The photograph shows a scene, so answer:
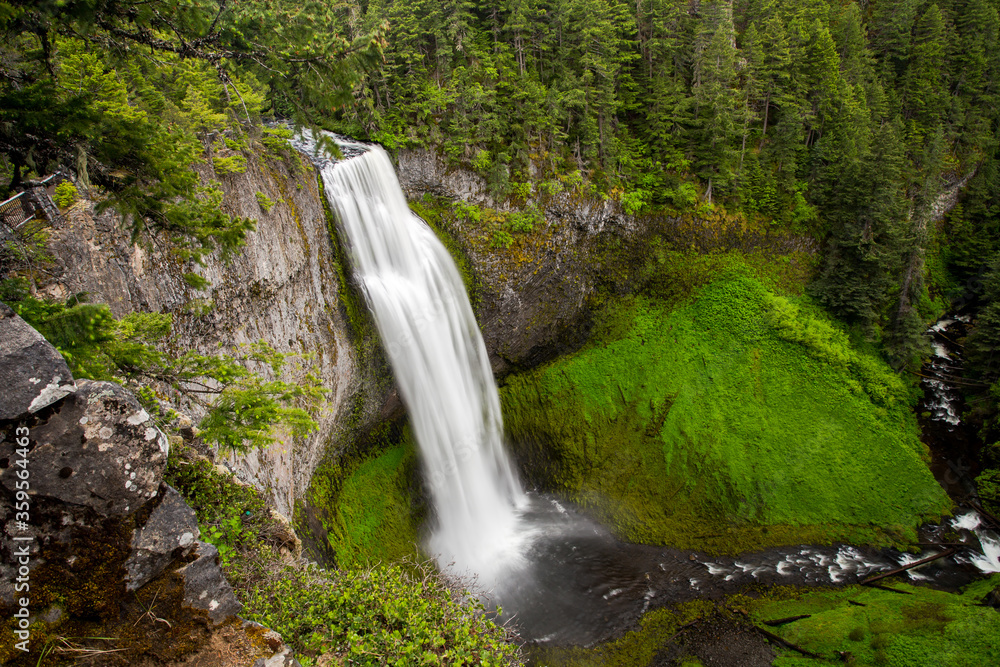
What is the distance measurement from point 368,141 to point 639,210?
12.2 meters

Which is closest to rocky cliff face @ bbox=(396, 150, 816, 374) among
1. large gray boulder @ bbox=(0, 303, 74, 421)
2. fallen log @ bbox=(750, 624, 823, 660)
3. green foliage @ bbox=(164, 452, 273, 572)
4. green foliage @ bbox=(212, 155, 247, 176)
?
green foliage @ bbox=(212, 155, 247, 176)

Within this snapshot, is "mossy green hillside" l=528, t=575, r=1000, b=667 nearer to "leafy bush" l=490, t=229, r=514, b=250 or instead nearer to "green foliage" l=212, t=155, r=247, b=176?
"leafy bush" l=490, t=229, r=514, b=250

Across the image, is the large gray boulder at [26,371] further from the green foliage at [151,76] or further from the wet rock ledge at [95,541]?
the green foliage at [151,76]

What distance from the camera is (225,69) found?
14.8ft

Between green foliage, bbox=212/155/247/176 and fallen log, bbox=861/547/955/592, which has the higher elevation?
green foliage, bbox=212/155/247/176

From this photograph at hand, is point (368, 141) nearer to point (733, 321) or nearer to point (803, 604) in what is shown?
point (733, 321)

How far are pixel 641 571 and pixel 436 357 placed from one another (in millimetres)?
9598

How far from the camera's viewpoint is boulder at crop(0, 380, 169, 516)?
371 centimetres

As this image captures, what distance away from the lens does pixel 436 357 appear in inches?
634

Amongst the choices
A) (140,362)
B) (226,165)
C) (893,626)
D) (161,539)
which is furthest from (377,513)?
(893,626)

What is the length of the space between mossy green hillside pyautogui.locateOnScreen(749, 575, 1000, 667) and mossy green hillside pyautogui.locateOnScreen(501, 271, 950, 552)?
228 centimetres

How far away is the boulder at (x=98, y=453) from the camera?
146 inches

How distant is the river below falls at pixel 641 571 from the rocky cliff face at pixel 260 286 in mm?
7529

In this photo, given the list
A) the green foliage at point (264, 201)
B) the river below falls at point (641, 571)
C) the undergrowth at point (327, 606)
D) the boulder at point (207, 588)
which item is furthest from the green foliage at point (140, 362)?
the river below falls at point (641, 571)
